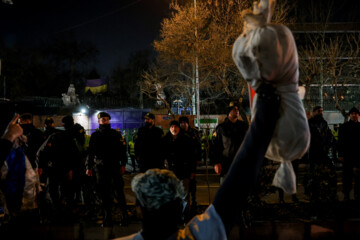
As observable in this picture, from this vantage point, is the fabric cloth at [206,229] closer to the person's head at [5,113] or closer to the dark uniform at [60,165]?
the person's head at [5,113]

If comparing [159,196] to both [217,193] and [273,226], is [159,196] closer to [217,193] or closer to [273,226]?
[217,193]

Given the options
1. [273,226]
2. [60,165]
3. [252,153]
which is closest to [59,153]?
[60,165]

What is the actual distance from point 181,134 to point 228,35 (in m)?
9.23

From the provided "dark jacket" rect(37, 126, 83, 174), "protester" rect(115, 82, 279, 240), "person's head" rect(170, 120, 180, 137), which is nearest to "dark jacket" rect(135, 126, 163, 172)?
"person's head" rect(170, 120, 180, 137)

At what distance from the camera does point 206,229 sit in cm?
130

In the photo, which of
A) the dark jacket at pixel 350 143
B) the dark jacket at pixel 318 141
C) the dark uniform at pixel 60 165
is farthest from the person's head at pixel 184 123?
the dark jacket at pixel 350 143

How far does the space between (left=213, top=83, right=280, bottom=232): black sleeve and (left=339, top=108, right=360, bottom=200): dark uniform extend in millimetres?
7091

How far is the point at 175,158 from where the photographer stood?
6492 millimetres

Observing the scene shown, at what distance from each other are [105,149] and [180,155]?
1.62 metres

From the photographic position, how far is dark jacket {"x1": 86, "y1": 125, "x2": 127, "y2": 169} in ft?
20.6

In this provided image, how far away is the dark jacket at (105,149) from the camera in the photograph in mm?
6293

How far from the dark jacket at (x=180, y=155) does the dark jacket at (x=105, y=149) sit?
3.29ft

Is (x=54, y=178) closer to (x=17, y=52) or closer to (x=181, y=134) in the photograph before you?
(x=181, y=134)

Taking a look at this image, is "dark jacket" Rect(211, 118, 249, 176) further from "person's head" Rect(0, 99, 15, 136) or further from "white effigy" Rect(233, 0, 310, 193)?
"white effigy" Rect(233, 0, 310, 193)
